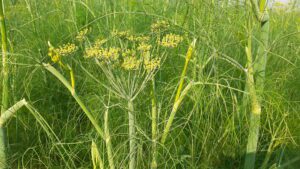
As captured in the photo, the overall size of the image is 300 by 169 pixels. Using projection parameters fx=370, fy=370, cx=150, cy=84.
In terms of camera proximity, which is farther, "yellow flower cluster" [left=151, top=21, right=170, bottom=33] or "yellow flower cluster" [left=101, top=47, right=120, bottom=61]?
"yellow flower cluster" [left=151, top=21, right=170, bottom=33]

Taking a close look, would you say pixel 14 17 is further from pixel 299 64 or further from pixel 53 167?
pixel 299 64

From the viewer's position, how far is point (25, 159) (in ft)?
6.31

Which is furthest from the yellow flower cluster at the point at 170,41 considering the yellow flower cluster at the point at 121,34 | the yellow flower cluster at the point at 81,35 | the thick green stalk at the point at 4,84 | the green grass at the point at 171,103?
the thick green stalk at the point at 4,84

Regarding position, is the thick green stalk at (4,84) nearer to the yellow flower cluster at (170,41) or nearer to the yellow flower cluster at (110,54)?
the yellow flower cluster at (110,54)

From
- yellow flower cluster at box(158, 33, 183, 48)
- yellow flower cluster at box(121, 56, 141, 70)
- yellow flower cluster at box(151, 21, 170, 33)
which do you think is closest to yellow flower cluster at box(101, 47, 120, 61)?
yellow flower cluster at box(121, 56, 141, 70)

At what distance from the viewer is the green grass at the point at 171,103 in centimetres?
153

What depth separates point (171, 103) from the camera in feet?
5.48

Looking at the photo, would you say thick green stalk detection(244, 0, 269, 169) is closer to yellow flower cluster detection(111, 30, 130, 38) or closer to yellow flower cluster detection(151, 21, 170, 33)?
yellow flower cluster detection(151, 21, 170, 33)

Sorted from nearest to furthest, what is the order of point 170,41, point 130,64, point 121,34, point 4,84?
1. point 130,64
2. point 170,41
3. point 121,34
4. point 4,84

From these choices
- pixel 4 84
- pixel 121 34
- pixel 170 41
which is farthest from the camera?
pixel 4 84

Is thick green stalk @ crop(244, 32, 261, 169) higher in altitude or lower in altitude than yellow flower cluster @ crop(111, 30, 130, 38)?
lower

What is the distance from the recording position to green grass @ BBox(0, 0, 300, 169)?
1.53 meters

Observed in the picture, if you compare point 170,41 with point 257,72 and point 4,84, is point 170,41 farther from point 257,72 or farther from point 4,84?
point 4,84

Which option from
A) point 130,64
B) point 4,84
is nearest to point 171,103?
point 130,64
